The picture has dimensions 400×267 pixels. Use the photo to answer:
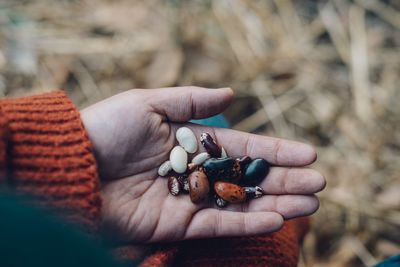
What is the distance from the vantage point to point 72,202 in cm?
89

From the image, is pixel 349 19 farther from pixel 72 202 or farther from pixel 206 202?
pixel 72 202

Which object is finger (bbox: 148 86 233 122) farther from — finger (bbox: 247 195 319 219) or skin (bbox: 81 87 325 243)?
finger (bbox: 247 195 319 219)

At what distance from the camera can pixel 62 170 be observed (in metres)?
0.91

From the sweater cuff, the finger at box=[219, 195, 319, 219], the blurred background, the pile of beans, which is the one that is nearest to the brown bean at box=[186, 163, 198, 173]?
A: the pile of beans

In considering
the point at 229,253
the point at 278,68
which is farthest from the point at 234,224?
the point at 278,68

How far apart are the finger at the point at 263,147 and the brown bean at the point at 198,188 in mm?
108

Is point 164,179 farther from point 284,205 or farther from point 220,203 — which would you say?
point 284,205

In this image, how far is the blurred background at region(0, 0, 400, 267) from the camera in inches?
64.4

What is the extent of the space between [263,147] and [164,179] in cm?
20

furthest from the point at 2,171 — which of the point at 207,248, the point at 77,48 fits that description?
the point at 77,48

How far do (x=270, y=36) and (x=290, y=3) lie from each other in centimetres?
21

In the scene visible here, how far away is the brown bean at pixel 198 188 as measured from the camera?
3.49ft

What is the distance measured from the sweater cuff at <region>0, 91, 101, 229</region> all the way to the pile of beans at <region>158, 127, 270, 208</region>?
0.21m

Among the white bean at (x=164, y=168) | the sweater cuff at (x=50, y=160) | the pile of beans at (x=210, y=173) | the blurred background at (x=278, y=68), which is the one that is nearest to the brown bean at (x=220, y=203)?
the pile of beans at (x=210, y=173)
